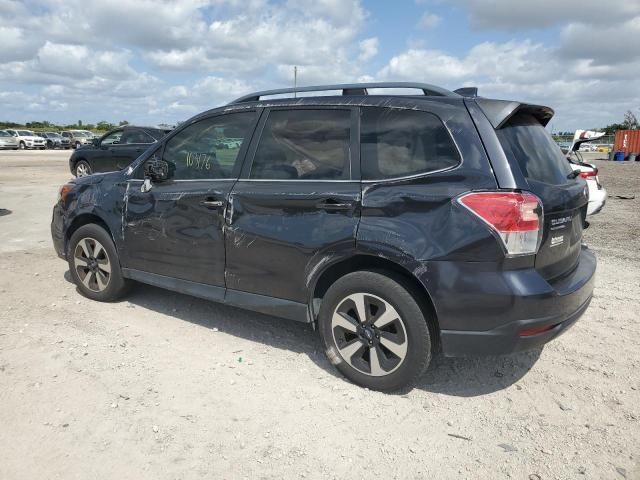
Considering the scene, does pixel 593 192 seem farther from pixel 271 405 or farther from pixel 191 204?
pixel 271 405

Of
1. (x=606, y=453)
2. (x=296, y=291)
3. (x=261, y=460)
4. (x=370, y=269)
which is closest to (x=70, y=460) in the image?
(x=261, y=460)

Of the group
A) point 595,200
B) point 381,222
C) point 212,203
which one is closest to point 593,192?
point 595,200

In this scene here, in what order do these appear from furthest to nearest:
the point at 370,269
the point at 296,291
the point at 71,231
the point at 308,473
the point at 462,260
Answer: the point at 71,231
the point at 296,291
the point at 370,269
the point at 462,260
the point at 308,473

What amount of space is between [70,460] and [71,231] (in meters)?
2.92

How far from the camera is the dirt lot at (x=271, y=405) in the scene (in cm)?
265

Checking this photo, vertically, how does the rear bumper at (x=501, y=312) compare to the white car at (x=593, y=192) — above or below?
below

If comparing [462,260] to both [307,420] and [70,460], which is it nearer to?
[307,420]

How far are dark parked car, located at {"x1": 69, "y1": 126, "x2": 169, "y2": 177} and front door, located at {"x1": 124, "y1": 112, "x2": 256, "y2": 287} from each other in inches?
354

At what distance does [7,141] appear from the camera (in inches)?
1575

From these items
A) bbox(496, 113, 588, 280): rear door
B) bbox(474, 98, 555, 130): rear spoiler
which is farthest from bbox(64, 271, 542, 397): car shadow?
bbox(474, 98, 555, 130): rear spoiler

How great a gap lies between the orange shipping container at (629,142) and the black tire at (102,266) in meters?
39.2

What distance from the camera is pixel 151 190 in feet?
14.3

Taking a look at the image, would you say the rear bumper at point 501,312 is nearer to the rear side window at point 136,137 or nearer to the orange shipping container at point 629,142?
the rear side window at point 136,137

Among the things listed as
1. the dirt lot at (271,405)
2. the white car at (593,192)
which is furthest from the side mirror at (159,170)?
the white car at (593,192)
